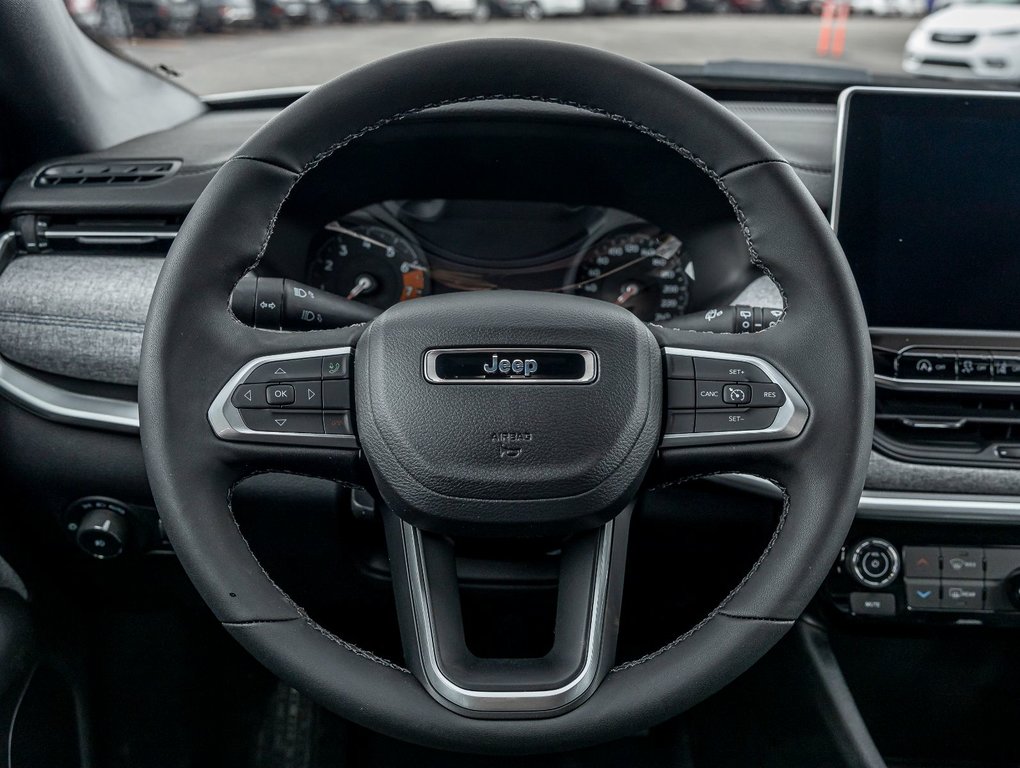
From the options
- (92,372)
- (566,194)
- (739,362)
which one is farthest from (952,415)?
(92,372)

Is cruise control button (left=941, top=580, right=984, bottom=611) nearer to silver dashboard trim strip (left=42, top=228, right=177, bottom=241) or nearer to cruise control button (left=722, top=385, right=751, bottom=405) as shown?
cruise control button (left=722, top=385, right=751, bottom=405)

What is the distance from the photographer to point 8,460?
4.65 ft

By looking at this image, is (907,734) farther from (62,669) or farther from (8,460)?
(8,460)

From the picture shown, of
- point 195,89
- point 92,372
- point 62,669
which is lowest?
point 62,669

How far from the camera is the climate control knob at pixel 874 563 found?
53.3 inches

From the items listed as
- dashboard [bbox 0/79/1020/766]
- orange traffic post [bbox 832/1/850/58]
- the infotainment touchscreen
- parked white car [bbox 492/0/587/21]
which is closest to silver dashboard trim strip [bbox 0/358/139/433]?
dashboard [bbox 0/79/1020/766]

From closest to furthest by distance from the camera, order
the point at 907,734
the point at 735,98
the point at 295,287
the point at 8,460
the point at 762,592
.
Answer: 1. the point at 762,592
2. the point at 295,287
3. the point at 8,460
4. the point at 907,734
5. the point at 735,98

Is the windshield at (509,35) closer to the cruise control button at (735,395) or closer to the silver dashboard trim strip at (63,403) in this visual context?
the cruise control button at (735,395)

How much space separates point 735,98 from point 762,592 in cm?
111

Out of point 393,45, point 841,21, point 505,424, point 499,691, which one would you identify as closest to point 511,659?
point 499,691

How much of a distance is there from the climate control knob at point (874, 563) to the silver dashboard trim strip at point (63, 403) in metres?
0.98

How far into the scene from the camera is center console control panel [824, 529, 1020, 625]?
1.35 m

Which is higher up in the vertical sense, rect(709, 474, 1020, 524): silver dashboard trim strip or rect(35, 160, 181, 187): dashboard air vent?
rect(35, 160, 181, 187): dashboard air vent

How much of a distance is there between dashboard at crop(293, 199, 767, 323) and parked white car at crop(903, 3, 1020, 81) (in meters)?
1.57
